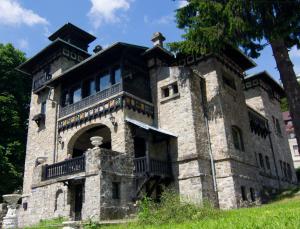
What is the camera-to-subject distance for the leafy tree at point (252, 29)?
14938mm

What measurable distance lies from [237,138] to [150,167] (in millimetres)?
7093

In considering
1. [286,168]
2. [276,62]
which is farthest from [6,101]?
[286,168]

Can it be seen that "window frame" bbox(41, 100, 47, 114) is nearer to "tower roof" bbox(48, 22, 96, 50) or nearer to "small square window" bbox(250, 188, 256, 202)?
"tower roof" bbox(48, 22, 96, 50)

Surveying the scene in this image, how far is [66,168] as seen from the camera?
1753 centimetres

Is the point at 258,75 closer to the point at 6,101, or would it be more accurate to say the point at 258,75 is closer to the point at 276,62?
the point at 276,62

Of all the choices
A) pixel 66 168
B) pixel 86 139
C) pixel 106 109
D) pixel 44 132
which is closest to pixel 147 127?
pixel 106 109

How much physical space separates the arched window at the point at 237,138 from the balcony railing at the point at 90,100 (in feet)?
26.0

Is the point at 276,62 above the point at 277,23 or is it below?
below

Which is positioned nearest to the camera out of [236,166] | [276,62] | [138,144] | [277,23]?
A: [277,23]

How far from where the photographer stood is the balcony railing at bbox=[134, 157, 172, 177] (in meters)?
17.1

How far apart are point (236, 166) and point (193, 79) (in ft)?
19.2

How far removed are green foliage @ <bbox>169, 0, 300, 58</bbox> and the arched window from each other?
18.9 ft

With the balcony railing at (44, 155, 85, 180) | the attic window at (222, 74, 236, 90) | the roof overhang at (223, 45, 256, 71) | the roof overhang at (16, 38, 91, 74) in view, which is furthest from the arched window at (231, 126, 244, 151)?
the roof overhang at (16, 38, 91, 74)

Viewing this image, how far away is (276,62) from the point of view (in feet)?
53.5
